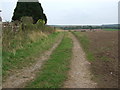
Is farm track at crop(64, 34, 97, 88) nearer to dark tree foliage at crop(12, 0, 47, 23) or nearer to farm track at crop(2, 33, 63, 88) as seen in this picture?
farm track at crop(2, 33, 63, 88)

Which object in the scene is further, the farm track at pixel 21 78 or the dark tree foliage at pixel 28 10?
the dark tree foliage at pixel 28 10

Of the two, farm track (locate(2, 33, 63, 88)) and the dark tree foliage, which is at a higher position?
the dark tree foliage

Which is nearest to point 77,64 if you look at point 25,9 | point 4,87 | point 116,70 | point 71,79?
point 116,70

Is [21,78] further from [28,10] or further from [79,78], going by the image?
[28,10]

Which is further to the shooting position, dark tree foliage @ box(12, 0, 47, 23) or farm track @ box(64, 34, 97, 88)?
dark tree foliage @ box(12, 0, 47, 23)

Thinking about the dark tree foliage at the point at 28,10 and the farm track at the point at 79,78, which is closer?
the farm track at the point at 79,78

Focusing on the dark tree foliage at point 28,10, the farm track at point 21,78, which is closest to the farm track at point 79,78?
the farm track at point 21,78

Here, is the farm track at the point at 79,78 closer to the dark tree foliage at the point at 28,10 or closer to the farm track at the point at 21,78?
the farm track at the point at 21,78

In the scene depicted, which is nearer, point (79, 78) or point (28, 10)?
point (79, 78)

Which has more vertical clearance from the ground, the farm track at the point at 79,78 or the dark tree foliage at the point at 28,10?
Answer: the dark tree foliage at the point at 28,10

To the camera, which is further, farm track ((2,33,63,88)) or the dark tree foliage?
the dark tree foliage

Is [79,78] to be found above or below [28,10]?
below

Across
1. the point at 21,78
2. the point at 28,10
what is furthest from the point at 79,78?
the point at 28,10

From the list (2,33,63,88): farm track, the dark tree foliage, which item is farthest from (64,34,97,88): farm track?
the dark tree foliage
